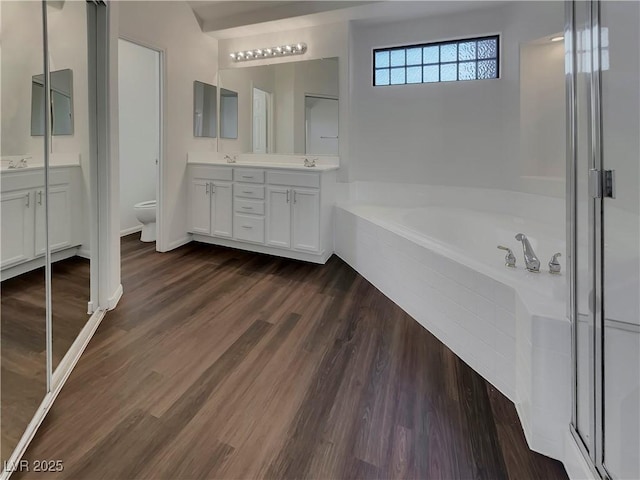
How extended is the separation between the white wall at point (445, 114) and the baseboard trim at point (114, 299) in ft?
7.92

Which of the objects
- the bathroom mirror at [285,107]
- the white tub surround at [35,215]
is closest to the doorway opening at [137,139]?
the bathroom mirror at [285,107]

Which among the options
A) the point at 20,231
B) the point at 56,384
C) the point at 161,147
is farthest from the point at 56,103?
the point at 161,147

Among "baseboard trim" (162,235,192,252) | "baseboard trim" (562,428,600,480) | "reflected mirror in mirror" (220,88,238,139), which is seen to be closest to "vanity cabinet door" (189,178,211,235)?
"baseboard trim" (162,235,192,252)

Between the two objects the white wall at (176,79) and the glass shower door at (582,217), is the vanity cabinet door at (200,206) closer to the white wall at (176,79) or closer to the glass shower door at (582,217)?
the white wall at (176,79)

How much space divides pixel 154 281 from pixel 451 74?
325 cm

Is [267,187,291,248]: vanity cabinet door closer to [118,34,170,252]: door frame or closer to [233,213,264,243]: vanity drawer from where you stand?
[233,213,264,243]: vanity drawer

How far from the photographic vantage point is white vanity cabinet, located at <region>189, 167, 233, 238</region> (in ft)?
12.5

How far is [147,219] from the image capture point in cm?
409

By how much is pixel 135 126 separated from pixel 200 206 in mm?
1493

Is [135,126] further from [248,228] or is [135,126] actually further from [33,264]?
[33,264]

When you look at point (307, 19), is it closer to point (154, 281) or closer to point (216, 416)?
point (154, 281)

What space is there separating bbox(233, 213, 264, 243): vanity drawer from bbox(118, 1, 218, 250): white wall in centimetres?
69

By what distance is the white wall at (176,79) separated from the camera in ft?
11.1

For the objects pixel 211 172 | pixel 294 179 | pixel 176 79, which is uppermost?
pixel 176 79
